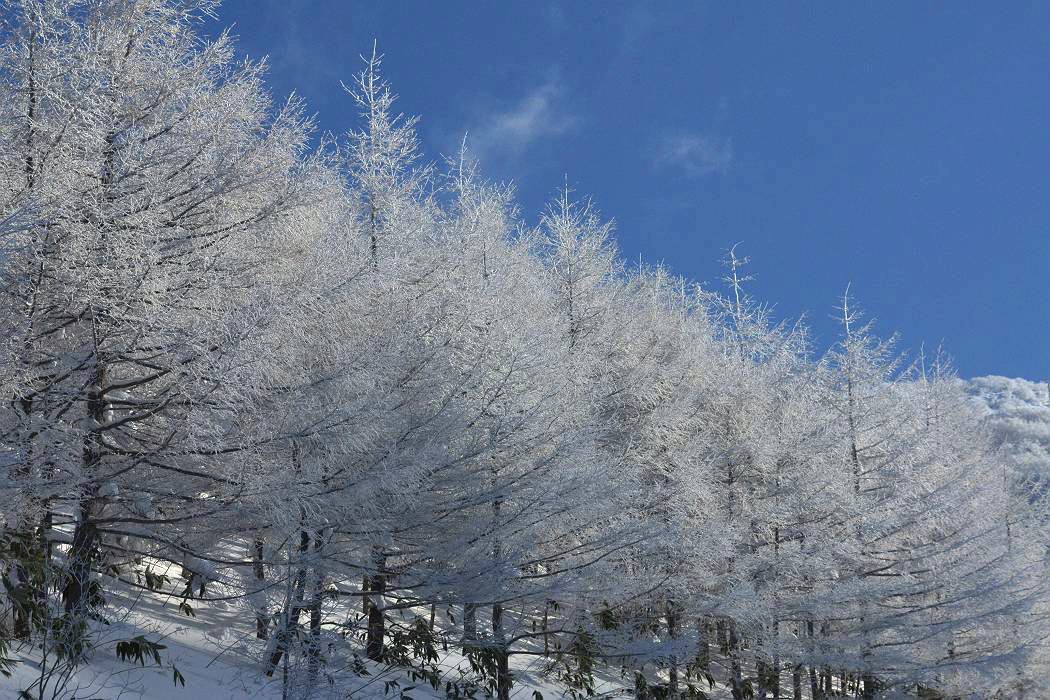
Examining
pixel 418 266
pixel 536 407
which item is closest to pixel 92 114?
pixel 418 266

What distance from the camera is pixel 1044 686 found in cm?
1750

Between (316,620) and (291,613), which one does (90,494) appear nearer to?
(291,613)

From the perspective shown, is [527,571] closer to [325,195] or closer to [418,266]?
[418,266]

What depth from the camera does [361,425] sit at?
6.11m

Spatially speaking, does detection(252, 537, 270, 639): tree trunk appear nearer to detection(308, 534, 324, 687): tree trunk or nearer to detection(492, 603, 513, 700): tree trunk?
detection(308, 534, 324, 687): tree trunk

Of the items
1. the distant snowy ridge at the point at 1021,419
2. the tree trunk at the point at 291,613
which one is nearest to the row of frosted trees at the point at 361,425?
the tree trunk at the point at 291,613

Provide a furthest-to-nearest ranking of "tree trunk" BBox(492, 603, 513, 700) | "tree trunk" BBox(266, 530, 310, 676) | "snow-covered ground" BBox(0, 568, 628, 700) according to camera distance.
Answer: "tree trunk" BBox(492, 603, 513, 700)
"tree trunk" BBox(266, 530, 310, 676)
"snow-covered ground" BBox(0, 568, 628, 700)

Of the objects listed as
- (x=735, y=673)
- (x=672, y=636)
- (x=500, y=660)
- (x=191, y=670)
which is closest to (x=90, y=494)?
(x=191, y=670)

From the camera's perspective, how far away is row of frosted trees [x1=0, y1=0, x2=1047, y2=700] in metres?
5.92

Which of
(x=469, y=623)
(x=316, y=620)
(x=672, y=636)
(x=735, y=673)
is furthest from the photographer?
(x=735, y=673)

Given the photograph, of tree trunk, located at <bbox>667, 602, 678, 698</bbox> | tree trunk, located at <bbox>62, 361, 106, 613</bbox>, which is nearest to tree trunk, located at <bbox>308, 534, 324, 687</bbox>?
tree trunk, located at <bbox>62, 361, 106, 613</bbox>

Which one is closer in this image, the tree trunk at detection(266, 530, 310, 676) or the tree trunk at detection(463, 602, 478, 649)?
the tree trunk at detection(266, 530, 310, 676)

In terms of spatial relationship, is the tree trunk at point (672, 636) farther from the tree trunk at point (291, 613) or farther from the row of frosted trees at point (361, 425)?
the tree trunk at point (291, 613)

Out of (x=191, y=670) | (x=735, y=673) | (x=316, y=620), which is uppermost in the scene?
(x=316, y=620)
